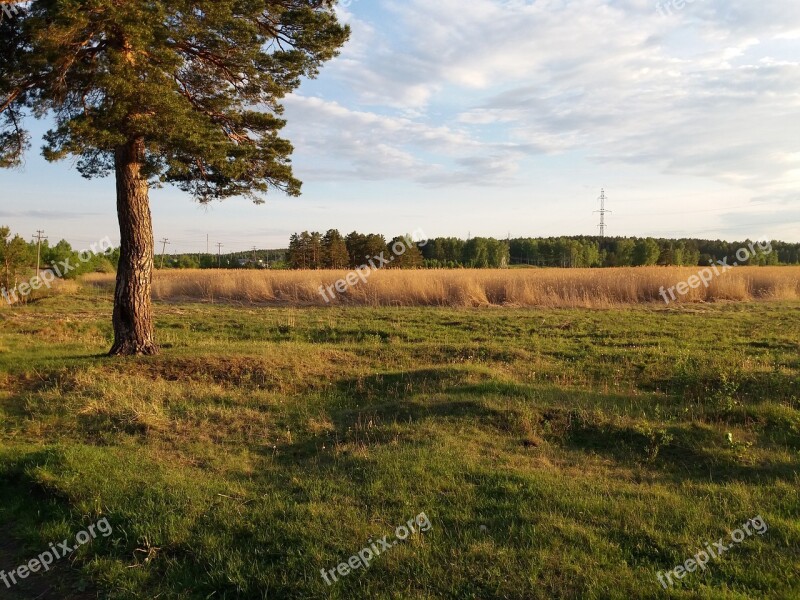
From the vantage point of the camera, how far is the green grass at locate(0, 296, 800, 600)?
11.3ft

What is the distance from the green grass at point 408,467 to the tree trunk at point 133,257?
71cm

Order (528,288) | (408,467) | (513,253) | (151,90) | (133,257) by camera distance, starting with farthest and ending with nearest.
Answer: (513,253)
(528,288)
(133,257)
(151,90)
(408,467)

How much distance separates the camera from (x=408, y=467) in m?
4.99

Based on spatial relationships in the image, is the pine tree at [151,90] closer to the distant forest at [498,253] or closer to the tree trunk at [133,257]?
the tree trunk at [133,257]

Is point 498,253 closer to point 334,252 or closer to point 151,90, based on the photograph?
point 334,252

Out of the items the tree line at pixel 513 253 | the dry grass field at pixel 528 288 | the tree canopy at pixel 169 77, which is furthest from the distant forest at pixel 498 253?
the tree canopy at pixel 169 77

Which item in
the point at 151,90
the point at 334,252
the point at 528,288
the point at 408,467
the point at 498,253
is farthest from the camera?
the point at 498,253

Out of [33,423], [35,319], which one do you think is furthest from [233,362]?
[35,319]

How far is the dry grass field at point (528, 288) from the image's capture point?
2264cm

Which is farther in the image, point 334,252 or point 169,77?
point 334,252

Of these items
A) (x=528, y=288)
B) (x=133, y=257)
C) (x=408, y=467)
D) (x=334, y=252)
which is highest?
(x=334, y=252)

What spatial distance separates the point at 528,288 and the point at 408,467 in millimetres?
18835

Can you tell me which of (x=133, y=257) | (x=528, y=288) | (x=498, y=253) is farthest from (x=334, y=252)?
(x=133, y=257)

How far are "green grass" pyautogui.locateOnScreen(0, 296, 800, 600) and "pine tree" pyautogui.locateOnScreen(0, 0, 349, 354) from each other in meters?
3.01
